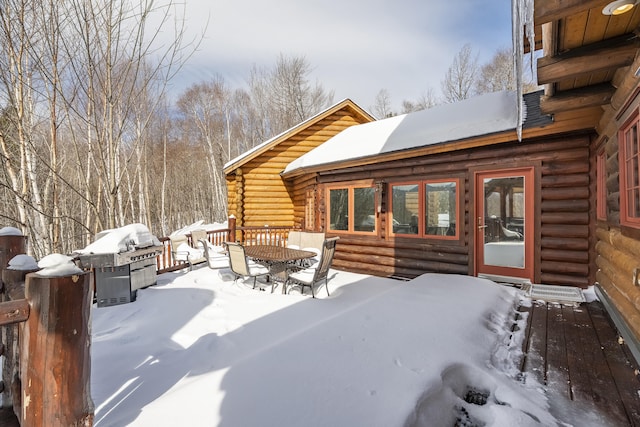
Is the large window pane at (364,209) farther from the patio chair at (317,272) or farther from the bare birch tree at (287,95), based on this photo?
the bare birch tree at (287,95)

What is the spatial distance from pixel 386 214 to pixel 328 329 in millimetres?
4088

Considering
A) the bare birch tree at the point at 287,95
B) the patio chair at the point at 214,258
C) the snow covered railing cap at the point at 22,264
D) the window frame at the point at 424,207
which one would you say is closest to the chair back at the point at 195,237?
the patio chair at the point at 214,258

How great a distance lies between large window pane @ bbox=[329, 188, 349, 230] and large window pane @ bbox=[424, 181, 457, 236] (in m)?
1.93

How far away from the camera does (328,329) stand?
2719mm

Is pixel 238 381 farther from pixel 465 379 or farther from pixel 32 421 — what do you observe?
pixel 465 379

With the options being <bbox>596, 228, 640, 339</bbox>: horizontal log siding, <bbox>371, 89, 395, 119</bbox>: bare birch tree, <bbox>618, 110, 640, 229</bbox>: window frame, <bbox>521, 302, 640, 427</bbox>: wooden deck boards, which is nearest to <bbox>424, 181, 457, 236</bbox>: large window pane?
<bbox>596, 228, 640, 339</bbox>: horizontal log siding

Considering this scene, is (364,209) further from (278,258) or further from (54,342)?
(54,342)

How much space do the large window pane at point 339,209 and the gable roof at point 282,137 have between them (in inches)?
145

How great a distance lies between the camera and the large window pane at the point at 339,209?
7.25m

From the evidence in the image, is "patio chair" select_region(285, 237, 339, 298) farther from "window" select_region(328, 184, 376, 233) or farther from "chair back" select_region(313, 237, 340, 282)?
"window" select_region(328, 184, 376, 233)

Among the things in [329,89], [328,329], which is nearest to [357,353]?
[328,329]

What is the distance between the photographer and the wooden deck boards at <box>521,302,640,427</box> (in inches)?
77.7

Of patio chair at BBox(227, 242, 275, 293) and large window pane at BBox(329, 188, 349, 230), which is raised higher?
large window pane at BBox(329, 188, 349, 230)

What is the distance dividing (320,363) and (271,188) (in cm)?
887
